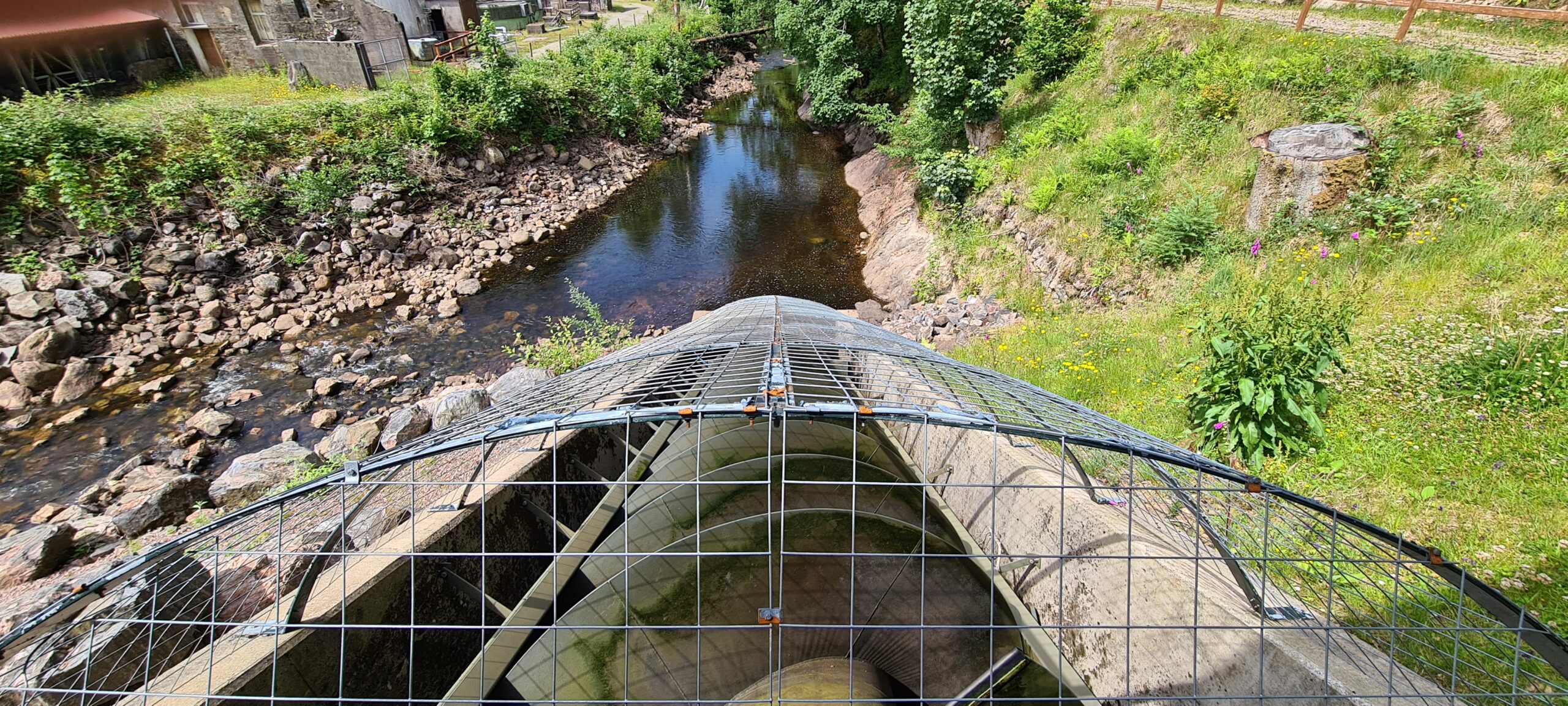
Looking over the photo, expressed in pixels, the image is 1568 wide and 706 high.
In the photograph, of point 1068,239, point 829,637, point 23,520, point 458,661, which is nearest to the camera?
point 829,637

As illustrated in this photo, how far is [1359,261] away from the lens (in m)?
6.06

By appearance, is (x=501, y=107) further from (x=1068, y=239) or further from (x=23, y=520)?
(x=1068, y=239)

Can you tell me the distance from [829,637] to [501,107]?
17.0 m

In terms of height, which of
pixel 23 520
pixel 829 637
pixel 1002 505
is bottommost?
pixel 23 520

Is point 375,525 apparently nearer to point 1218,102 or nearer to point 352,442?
point 352,442

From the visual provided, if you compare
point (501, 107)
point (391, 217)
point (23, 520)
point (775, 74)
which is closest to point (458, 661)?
point (23, 520)

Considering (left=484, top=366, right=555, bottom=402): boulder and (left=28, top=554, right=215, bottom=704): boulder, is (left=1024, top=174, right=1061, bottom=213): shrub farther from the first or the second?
(left=28, top=554, right=215, bottom=704): boulder

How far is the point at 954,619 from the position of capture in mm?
4074

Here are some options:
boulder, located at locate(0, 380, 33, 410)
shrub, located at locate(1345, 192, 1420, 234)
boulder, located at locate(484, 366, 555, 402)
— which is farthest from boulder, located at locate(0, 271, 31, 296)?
shrub, located at locate(1345, 192, 1420, 234)

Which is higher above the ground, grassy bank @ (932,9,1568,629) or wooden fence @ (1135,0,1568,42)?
wooden fence @ (1135,0,1568,42)

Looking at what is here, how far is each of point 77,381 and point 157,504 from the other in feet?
15.1

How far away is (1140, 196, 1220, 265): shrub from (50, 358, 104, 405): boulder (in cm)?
1521

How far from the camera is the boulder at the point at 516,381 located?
322 inches

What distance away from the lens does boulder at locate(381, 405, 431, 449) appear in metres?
7.31
